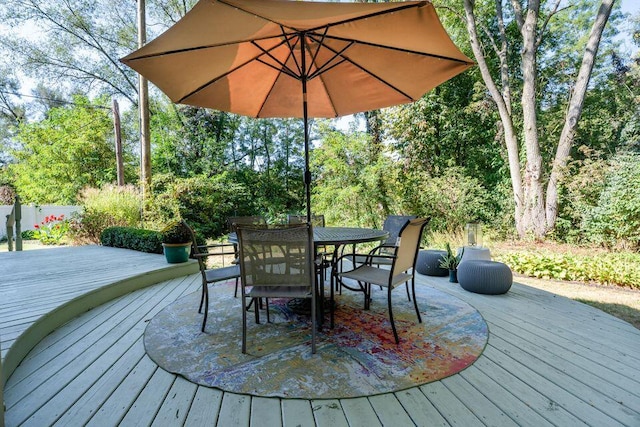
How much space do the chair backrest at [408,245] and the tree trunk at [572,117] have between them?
5.47m

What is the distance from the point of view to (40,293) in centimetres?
288

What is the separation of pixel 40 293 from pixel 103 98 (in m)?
12.6

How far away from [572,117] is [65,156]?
1546 centimetres

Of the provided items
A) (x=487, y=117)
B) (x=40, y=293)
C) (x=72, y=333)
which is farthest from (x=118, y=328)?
(x=487, y=117)

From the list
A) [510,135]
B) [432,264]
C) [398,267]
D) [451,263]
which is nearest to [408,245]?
[398,267]

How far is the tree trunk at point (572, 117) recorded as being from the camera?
6035 millimetres

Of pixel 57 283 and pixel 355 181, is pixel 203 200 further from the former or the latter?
pixel 57 283

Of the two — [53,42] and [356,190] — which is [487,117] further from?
[53,42]

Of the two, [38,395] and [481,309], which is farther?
[481,309]

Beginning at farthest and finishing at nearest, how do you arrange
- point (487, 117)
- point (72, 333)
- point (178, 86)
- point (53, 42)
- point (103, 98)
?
point (103, 98)
point (53, 42)
point (487, 117)
point (178, 86)
point (72, 333)

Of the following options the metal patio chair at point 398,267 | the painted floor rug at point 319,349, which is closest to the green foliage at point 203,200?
the painted floor rug at point 319,349

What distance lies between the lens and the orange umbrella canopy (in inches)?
78.0

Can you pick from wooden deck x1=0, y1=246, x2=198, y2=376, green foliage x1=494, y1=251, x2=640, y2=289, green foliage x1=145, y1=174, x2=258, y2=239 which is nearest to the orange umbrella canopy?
wooden deck x1=0, y1=246, x2=198, y2=376

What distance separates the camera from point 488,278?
10.8ft
